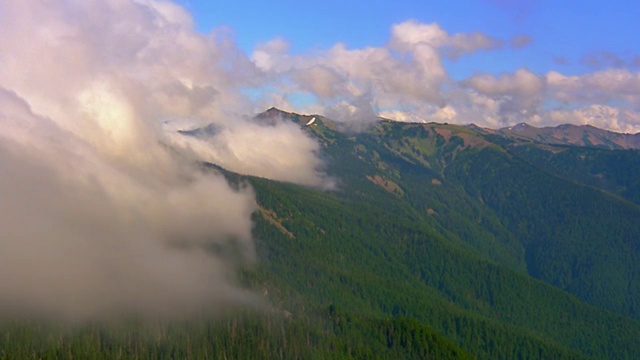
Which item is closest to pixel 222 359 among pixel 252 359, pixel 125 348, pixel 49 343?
pixel 252 359

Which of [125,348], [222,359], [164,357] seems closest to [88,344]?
[125,348]

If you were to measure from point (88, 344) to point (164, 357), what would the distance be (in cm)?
2556

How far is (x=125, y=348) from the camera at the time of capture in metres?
200

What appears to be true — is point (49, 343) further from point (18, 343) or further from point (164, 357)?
point (164, 357)

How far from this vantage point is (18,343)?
628ft

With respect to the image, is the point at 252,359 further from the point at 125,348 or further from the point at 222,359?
the point at 125,348

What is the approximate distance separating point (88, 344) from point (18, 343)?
71.6 ft

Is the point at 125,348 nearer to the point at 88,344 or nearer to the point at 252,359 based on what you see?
the point at 88,344

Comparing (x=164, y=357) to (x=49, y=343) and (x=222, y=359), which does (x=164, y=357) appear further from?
(x=49, y=343)

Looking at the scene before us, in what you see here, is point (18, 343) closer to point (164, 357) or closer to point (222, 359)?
point (164, 357)

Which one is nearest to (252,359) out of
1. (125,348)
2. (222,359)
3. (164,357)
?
(222,359)

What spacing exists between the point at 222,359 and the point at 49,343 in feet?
188

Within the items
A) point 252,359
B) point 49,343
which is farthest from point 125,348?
point 252,359

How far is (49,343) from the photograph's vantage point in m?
193
